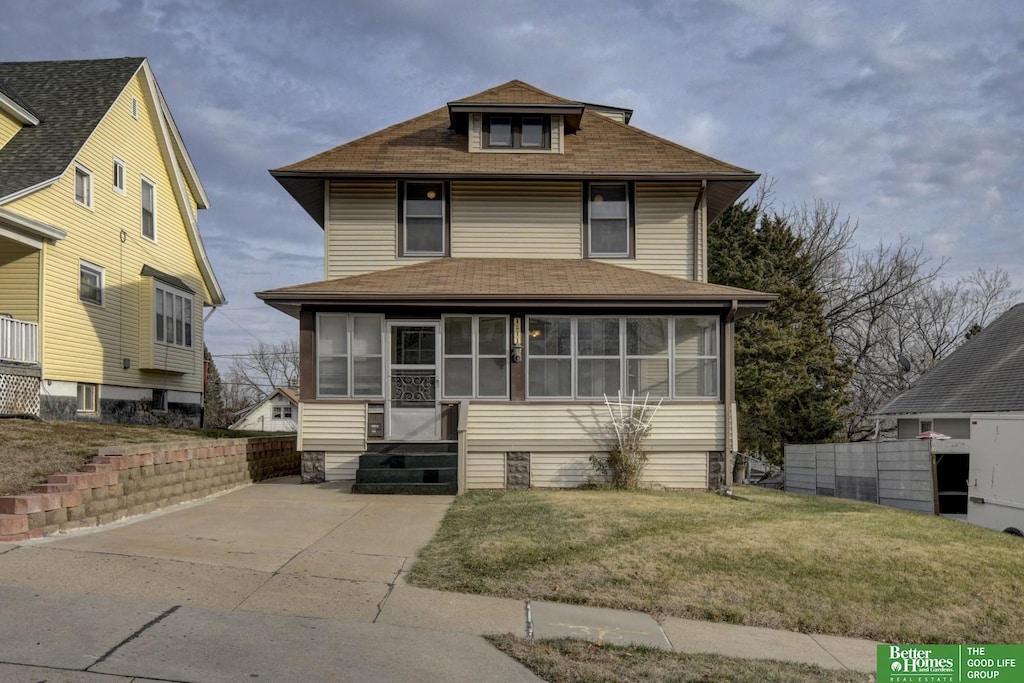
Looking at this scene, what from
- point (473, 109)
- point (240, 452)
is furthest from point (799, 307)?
point (240, 452)

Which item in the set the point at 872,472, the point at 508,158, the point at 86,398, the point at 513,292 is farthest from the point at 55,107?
the point at 872,472

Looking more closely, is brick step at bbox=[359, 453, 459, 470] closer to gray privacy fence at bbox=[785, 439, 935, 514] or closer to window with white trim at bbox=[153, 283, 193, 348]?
gray privacy fence at bbox=[785, 439, 935, 514]

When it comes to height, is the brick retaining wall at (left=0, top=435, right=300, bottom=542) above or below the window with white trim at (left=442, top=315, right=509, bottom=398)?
below

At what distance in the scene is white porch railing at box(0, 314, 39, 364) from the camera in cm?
1545

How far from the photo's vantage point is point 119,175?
20.4 metres

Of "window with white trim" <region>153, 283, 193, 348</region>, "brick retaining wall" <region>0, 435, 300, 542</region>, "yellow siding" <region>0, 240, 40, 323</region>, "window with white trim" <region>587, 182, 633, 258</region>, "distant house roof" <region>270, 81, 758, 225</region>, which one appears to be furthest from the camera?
"window with white trim" <region>153, 283, 193, 348</region>

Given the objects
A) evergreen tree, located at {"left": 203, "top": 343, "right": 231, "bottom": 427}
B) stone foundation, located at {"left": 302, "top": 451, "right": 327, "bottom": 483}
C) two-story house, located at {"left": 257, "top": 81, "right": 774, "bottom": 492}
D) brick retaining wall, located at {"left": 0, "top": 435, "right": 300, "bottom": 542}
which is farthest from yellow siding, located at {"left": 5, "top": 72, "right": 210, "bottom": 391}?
evergreen tree, located at {"left": 203, "top": 343, "right": 231, "bottom": 427}

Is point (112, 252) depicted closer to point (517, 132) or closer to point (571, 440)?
point (517, 132)

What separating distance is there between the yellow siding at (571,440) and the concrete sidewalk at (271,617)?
5.41 metres

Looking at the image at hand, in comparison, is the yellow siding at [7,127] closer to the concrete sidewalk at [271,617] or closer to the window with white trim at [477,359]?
the window with white trim at [477,359]

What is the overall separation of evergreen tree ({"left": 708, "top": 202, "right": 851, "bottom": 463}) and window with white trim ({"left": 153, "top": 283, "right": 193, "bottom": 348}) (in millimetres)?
18075

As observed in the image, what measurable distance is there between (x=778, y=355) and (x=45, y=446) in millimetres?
25214

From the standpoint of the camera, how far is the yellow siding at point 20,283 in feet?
54.6

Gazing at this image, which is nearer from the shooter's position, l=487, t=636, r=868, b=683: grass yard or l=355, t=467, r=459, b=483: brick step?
l=487, t=636, r=868, b=683: grass yard
